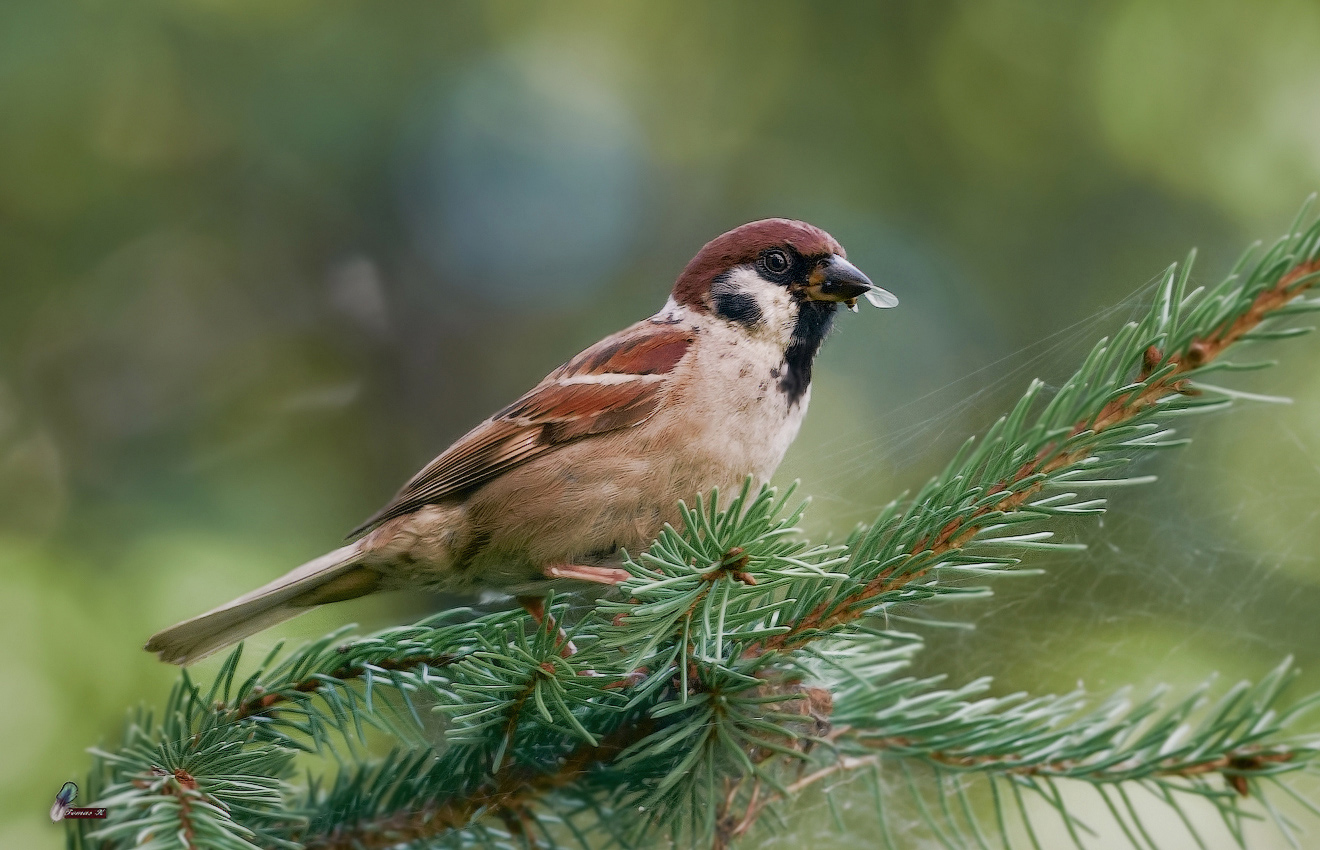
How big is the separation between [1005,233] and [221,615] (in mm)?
2756

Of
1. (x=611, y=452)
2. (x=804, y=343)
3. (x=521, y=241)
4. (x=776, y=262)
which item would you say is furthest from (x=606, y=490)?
(x=521, y=241)

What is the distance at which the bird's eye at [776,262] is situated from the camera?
7.41 feet

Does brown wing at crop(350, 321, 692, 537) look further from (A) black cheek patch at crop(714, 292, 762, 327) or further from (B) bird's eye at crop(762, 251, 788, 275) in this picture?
(B) bird's eye at crop(762, 251, 788, 275)

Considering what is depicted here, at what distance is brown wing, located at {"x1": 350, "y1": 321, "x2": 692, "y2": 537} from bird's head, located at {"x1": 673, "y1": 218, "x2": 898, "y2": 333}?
0.50ft

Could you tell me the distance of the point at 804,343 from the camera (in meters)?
2.21

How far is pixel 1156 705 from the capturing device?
1273 millimetres

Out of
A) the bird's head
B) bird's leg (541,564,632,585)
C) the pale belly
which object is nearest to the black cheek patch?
the bird's head

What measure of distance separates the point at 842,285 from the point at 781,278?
0.48ft

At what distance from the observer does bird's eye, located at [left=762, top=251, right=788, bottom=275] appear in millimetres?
2260

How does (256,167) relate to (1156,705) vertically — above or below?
above

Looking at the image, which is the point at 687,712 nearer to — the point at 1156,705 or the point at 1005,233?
the point at 1156,705

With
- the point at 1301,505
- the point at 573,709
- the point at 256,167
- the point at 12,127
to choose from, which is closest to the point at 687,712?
the point at 573,709

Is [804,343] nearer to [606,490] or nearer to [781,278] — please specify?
[781,278]

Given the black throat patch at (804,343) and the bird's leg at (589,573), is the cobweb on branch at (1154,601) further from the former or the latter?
the bird's leg at (589,573)
